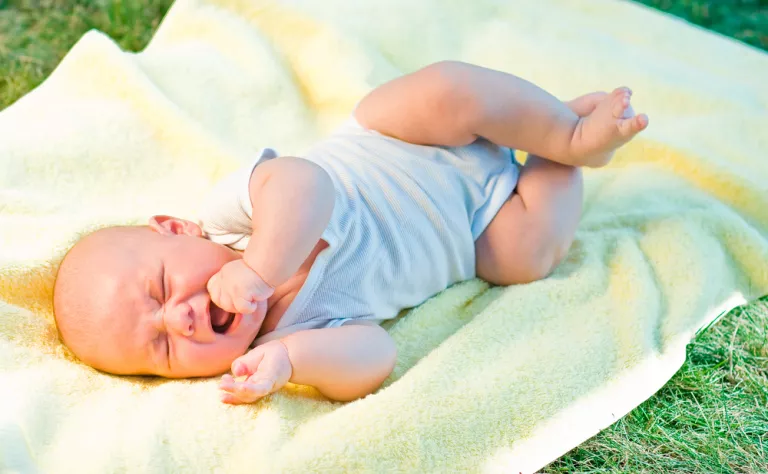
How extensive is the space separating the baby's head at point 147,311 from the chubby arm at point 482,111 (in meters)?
0.44

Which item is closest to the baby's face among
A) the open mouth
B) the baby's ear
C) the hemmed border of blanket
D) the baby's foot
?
the open mouth

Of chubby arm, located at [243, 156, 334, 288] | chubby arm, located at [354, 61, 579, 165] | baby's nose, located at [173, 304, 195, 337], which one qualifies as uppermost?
chubby arm, located at [354, 61, 579, 165]

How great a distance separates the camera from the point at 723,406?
1.31 metres

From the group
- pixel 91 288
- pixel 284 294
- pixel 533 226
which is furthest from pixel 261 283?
pixel 533 226

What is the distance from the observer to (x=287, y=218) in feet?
3.98

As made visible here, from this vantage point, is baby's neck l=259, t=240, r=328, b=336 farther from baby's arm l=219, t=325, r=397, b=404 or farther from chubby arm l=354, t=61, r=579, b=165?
chubby arm l=354, t=61, r=579, b=165

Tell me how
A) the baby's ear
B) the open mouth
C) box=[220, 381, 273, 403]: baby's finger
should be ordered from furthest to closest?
the baby's ear
the open mouth
box=[220, 381, 273, 403]: baby's finger

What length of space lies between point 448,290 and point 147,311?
1.82ft

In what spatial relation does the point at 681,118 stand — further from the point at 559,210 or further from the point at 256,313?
the point at 256,313

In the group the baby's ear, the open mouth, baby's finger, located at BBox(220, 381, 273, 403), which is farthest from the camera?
the baby's ear

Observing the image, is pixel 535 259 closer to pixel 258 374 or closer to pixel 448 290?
pixel 448 290

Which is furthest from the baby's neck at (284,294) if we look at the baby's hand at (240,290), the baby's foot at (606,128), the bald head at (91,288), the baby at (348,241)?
the baby's foot at (606,128)

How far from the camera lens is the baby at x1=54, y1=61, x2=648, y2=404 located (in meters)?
1.22

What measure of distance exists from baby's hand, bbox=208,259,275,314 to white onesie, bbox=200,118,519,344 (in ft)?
0.41
